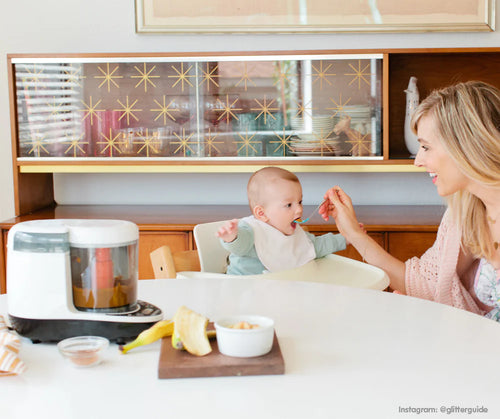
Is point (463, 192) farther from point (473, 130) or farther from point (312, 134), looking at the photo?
point (312, 134)

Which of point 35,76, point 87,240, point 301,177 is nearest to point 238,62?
point 301,177

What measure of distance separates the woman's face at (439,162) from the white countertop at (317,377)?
0.50 meters

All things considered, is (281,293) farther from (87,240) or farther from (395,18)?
(395,18)

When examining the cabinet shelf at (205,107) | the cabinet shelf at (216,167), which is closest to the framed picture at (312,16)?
the cabinet shelf at (205,107)

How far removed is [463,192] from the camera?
6.16ft

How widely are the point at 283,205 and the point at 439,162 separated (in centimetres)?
62

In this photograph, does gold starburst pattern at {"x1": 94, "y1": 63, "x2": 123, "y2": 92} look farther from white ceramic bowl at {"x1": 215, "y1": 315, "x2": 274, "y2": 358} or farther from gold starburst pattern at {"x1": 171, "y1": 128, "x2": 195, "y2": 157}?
white ceramic bowl at {"x1": 215, "y1": 315, "x2": 274, "y2": 358}

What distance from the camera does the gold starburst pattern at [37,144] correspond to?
3.13 meters

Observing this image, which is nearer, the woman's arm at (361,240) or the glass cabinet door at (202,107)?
the woman's arm at (361,240)

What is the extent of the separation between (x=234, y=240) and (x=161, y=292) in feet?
1.68

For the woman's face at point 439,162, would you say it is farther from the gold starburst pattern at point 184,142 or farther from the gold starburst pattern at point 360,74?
the gold starburst pattern at point 184,142

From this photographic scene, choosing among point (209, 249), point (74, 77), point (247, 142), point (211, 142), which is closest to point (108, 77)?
point (74, 77)

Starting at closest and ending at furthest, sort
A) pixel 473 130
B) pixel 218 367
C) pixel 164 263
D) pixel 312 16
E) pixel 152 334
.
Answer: pixel 218 367, pixel 152 334, pixel 473 130, pixel 164 263, pixel 312 16

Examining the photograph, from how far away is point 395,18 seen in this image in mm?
3293
